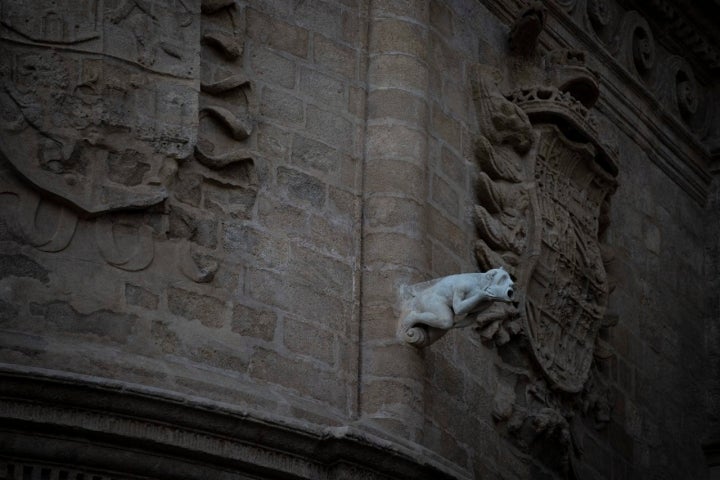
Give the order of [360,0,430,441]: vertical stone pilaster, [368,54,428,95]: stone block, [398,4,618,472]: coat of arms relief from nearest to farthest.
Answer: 1. [360,0,430,441]: vertical stone pilaster
2. [368,54,428,95]: stone block
3. [398,4,618,472]: coat of arms relief

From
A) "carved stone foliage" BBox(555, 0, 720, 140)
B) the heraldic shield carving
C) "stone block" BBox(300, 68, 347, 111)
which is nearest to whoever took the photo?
"stone block" BBox(300, 68, 347, 111)

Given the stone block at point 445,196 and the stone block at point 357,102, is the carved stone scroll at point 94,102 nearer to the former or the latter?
the stone block at point 357,102

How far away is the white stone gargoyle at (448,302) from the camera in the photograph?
11133 mm

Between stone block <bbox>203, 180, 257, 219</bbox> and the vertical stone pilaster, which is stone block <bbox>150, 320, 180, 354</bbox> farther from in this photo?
the vertical stone pilaster

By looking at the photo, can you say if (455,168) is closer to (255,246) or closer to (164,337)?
(255,246)

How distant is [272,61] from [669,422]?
165 inches

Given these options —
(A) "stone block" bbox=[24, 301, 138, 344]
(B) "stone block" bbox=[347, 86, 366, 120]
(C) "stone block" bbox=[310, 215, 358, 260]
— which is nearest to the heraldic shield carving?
(B) "stone block" bbox=[347, 86, 366, 120]

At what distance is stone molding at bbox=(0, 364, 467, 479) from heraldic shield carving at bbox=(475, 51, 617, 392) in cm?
215

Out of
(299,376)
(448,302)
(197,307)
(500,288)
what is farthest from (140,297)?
(500,288)

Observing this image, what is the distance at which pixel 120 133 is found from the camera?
10.8 m

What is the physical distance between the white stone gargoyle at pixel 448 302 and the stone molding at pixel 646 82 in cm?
296

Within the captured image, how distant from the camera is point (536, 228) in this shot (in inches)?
504

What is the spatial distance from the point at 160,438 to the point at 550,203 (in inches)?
152

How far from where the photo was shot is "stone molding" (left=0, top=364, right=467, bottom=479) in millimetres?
9742
